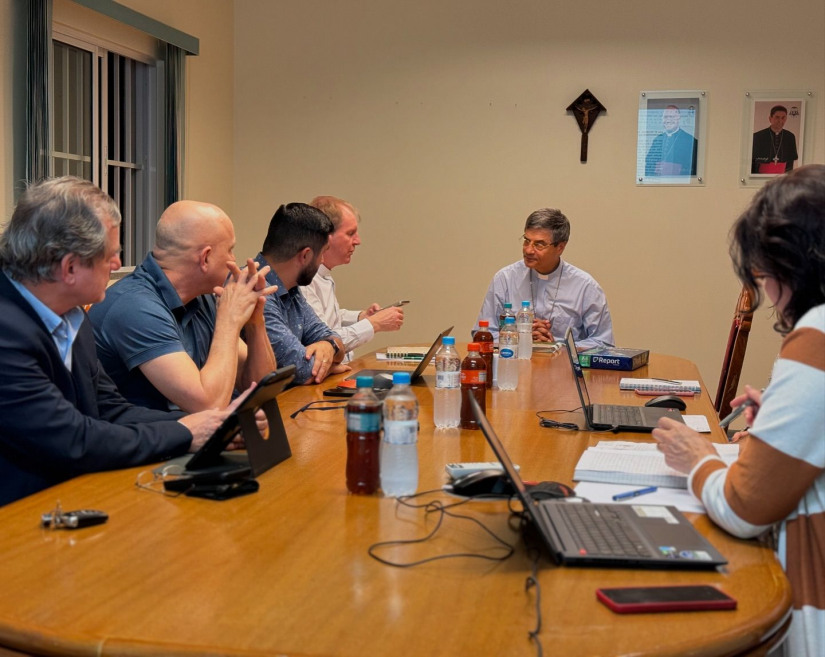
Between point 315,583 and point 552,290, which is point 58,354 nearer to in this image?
point 315,583

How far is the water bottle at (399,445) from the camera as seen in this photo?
1.76 m

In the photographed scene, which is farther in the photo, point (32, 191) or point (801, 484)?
point (32, 191)

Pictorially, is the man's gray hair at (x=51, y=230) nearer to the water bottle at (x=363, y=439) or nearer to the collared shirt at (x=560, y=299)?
the water bottle at (x=363, y=439)

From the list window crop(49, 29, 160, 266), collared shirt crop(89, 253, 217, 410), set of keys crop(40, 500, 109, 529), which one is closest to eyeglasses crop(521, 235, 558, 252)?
window crop(49, 29, 160, 266)

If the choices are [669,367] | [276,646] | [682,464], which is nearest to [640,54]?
[669,367]

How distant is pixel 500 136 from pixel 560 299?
5.18ft

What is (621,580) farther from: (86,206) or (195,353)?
(195,353)

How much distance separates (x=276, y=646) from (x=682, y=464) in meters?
1.01

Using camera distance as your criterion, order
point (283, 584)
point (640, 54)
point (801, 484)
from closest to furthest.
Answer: point (283, 584) → point (801, 484) → point (640, 54)

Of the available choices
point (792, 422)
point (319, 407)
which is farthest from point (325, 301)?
point (792, 422)

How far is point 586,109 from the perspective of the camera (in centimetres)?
575

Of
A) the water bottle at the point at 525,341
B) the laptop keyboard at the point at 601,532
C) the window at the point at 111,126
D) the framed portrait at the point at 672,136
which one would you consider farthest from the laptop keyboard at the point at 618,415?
the framed portrait at the point at 672,136

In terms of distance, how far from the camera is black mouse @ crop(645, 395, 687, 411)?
2852 millimetres

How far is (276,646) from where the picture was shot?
3.73ft
